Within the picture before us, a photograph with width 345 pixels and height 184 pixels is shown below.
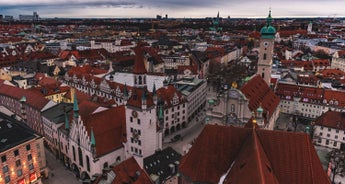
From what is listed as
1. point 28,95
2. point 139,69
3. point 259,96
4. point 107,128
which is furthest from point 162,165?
point 28,95

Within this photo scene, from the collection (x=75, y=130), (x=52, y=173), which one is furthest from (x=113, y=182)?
(x=52, y=173)

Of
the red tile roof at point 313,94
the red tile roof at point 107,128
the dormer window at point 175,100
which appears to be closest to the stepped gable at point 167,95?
the dormer window at point 175,100

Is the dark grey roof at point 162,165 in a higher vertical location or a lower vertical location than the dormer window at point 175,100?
lower

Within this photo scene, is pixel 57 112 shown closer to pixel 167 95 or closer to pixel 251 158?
pixel 167 95

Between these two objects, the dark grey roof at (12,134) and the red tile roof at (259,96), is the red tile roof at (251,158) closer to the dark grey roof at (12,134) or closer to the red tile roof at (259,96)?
the red tile roof at (259,96)

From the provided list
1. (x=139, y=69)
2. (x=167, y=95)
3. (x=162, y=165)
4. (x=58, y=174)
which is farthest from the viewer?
(x=167, y=95)

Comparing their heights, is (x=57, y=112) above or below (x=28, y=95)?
below
